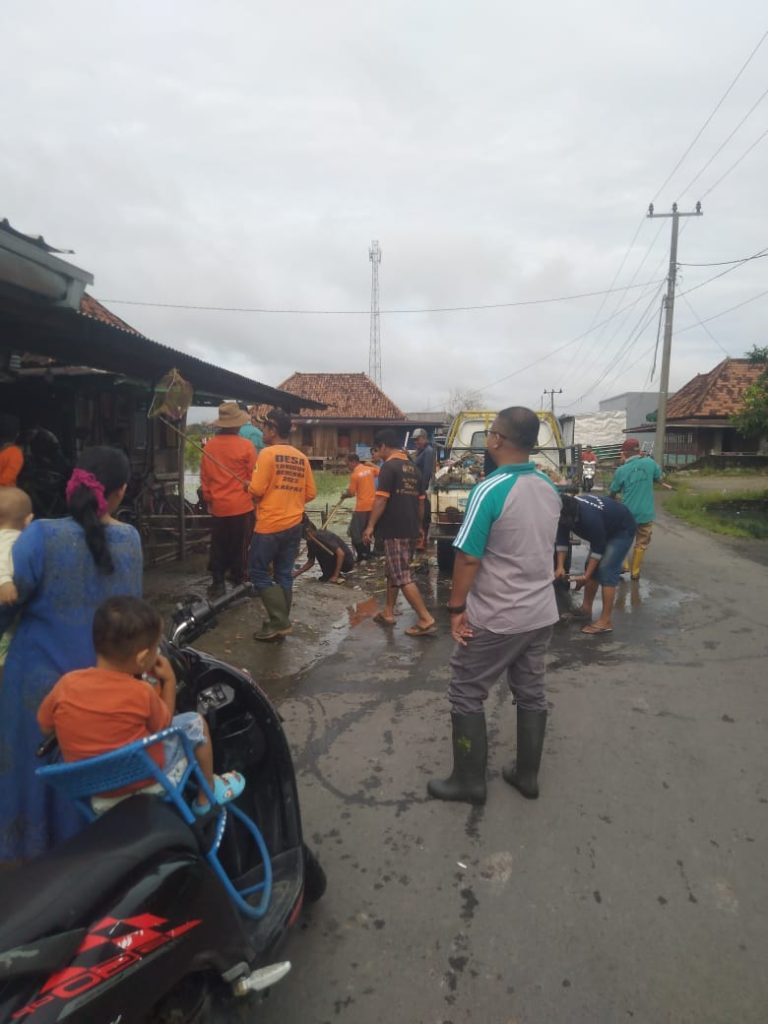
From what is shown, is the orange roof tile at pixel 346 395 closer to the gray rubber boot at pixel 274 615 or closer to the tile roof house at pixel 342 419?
the tile roof house at pixel 342 419

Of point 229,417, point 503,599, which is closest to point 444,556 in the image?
point 229,417

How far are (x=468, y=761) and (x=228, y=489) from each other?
4072 millimetres

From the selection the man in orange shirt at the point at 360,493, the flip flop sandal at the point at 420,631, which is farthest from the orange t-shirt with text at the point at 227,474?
the man in orange shirt at the point at 360,493

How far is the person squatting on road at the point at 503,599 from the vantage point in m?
3.03

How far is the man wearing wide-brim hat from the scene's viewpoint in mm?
6367

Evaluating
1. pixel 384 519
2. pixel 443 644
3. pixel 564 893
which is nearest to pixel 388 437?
pixel 384 519

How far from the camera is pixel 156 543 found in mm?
9430

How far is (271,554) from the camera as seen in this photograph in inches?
213

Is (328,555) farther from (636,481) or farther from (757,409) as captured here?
(757,409)

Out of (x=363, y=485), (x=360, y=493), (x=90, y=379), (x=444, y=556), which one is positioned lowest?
(x=444, y=556)

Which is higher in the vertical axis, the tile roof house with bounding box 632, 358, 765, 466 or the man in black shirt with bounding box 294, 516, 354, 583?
the tile roof house with bounding box 632, 358, 765, 466

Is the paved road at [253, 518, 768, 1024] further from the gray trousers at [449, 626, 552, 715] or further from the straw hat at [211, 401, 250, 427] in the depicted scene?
the straw hat at [211, 401, 250, 427]

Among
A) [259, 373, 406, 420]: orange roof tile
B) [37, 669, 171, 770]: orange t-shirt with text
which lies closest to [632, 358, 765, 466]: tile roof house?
[259, 373, 406, 420]: orange roof tile

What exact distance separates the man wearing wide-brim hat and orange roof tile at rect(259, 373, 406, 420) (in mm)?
24834
